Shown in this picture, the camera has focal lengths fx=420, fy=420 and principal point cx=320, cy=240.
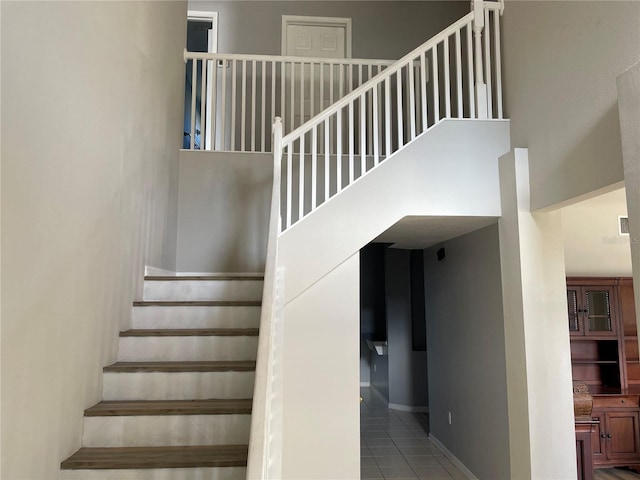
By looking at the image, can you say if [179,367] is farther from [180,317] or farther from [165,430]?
[180,317]

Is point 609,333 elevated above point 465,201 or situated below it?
below

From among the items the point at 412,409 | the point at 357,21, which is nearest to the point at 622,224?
the point at 357,21

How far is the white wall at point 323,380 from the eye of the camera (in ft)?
9.57

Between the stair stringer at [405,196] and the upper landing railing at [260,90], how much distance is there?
1.18m

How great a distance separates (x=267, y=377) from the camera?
47.5 inches

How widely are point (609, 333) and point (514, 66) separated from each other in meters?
3.86

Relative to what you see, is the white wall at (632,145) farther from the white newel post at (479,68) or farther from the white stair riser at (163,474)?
the white stair riser at (163,474)

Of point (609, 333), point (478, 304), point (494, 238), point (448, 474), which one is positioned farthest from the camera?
point (609, 333)

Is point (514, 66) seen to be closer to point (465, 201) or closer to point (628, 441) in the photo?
point (465, 201)

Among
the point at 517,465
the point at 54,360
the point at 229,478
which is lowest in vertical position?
the point at 517,465

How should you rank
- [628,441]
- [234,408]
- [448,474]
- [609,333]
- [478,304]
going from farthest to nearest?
[609,333] < [628,441] < [448,474] < [478,304] < [234,408]

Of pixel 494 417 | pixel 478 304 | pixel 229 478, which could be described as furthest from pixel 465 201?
pixel 229 478

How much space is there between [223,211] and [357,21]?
3190mm

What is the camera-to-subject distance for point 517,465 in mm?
2840
